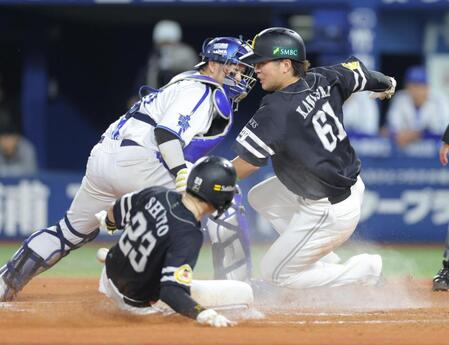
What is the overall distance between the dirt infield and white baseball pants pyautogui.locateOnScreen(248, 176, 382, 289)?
7.0 inches

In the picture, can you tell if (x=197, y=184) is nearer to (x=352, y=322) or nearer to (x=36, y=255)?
(x=352, y=322)

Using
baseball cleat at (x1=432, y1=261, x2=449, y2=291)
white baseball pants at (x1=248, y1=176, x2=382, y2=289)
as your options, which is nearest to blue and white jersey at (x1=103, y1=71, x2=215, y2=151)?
Answer: white baseball pants at (x1=248, y1=176, x2=382, y2=289)

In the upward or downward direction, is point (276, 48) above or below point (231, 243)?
above

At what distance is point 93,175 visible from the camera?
658 cm

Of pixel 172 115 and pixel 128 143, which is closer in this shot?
pixel 172 115

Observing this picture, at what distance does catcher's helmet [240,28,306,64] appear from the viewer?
256 inches

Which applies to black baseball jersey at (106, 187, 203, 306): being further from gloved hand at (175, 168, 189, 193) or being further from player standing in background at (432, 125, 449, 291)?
player standing in background at (432, 125, 449, 291)

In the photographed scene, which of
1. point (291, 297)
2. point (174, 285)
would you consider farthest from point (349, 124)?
point (174, 285)

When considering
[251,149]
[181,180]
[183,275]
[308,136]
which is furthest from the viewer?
[308,136]

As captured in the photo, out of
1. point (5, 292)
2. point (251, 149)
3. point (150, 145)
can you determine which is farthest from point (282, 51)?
point (5, 292)

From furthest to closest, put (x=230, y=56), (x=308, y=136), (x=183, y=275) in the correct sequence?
1. (x=230, y=56)
2. (x=308, y=136)
3. (x=183, y=275)

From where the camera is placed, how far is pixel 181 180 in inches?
231

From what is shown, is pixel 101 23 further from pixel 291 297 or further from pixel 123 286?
pixel 123 286

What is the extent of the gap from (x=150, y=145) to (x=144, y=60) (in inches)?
351
